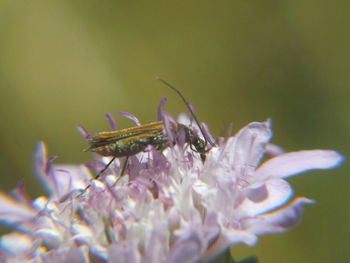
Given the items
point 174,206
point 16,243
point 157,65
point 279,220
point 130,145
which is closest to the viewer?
point 279,220

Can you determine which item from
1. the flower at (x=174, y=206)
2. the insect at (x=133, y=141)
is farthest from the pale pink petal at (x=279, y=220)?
the insect at (x=133, y=141)

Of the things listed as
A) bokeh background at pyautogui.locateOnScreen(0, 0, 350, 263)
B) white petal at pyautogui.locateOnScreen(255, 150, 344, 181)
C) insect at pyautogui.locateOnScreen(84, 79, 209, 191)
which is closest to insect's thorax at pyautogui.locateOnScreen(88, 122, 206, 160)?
insect at pyautogui.locateOnScreen(84, 79, 209, 191)

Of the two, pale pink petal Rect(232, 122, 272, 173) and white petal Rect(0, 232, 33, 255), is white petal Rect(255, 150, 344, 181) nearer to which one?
pale pink petal Rect(232, 122, 272, 173)

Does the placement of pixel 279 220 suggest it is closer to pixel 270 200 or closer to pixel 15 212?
pixel 270 200

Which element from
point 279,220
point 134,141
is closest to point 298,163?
point 279,220

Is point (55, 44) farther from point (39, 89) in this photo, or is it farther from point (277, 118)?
point (277, 118)

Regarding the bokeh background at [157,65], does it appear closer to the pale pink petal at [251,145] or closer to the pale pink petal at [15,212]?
the pale pink petal at [15,212]
